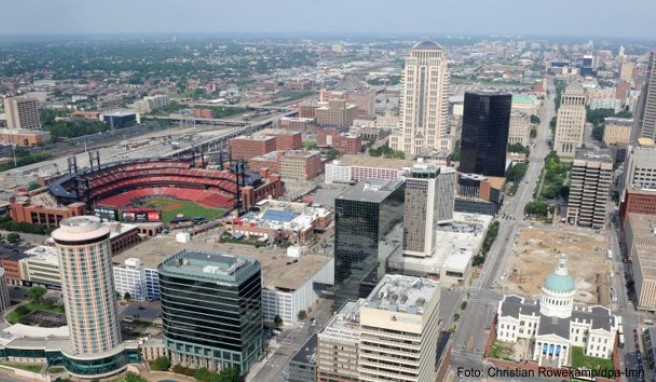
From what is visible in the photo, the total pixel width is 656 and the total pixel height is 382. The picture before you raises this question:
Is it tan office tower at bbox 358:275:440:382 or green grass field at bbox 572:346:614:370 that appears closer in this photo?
tan office tower at bbox 358:275:440:382

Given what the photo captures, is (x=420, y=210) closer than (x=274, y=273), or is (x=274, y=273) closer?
(x=274, y=273)

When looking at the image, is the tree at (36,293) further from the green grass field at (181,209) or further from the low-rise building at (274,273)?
the green grass field at (181,209)

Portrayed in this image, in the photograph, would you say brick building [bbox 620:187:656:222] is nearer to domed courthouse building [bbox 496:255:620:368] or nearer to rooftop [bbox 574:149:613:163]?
rooftop [bbox 574:149:613:163]

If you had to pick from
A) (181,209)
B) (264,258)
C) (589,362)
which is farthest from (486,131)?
(589,362)

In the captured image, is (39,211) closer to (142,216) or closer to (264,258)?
(142,216)

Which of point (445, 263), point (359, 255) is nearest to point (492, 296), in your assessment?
point (445, 263)

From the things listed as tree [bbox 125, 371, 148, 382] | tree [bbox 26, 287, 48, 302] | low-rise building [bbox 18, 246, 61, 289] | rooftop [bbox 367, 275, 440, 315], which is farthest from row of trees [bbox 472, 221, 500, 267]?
tree [bbox 26, 287, 48, 302]

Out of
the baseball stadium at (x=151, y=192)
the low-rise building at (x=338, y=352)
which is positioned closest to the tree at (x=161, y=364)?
the low-rise building at (x=338, y=352)
